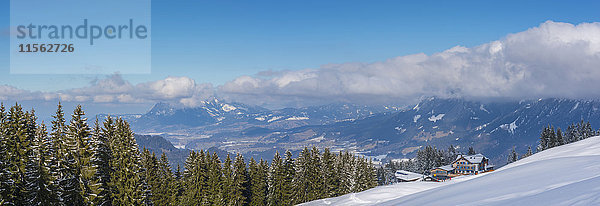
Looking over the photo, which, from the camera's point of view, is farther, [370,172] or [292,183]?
[370,172]

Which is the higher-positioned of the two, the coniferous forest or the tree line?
the coniferous forest

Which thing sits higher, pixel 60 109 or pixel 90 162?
pixel 60 109

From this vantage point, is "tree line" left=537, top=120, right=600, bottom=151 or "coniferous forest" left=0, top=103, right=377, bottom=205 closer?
"coniferous forest" left=0, top=103, right=377, bottom=205

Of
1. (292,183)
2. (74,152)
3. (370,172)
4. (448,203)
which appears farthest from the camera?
(370,172)

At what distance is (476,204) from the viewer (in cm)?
1220

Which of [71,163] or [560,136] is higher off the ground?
[71,163]

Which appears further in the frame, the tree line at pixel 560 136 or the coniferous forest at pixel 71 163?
the tree line at pixel 560 136

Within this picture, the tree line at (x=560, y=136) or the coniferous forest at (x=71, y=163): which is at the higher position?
the coniferous forest at (x=71, y=163)

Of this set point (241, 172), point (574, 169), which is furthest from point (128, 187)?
point (574, 169)

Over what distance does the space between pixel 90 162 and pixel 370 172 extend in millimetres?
61538

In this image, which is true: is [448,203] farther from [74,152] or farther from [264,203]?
[264,203]

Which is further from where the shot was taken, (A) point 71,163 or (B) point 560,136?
(B) point 560,136

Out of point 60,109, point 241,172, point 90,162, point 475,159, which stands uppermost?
point 60,109

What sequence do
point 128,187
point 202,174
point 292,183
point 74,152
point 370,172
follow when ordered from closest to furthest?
point 74,152, point 128,187, point 202,174, point 292,183, point 370,172
